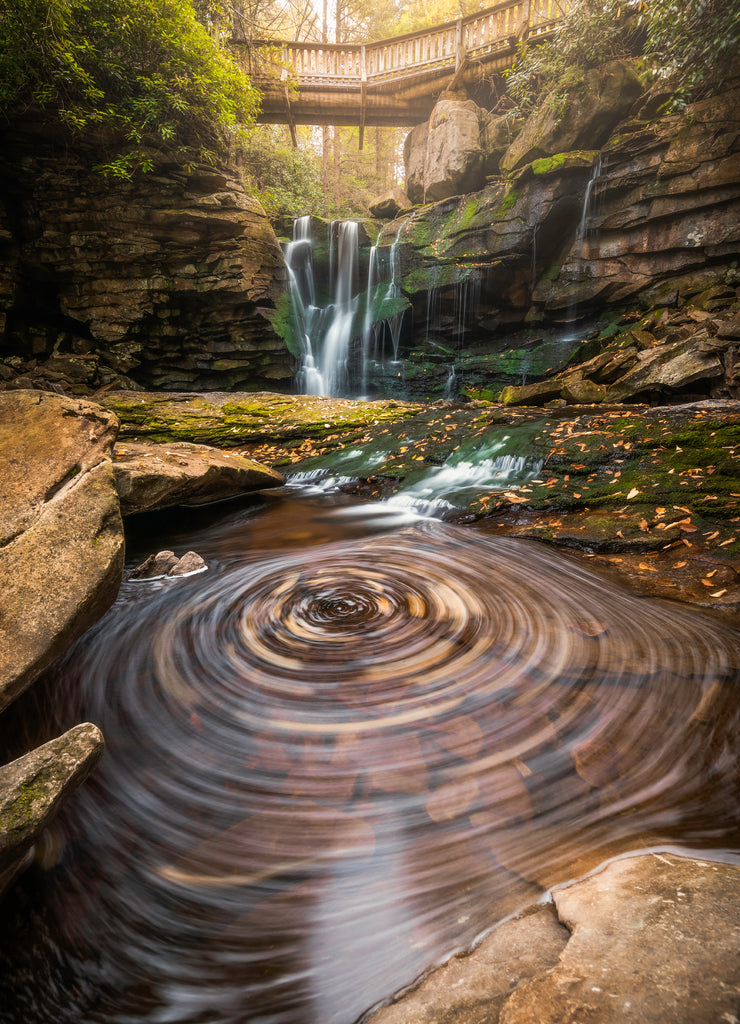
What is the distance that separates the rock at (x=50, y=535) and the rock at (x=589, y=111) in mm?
13362

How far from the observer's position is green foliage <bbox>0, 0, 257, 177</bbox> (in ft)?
27.6

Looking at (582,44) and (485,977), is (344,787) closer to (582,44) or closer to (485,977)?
(485,977)

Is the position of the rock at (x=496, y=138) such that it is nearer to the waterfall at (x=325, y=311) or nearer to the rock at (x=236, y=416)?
the waterfall at (x=325, y=311)

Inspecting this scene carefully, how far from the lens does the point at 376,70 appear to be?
15.9 metres

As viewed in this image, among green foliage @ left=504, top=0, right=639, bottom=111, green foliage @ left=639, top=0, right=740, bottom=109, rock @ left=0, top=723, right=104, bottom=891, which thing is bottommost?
rock @ left=0, top=723, right=104, bottom=891

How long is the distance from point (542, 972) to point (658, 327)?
11146 mm

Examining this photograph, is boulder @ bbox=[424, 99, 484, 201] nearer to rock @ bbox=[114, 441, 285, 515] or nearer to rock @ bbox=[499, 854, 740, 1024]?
rock @ bbox=[114, 441, 285, 515]

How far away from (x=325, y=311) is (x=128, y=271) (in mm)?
5310

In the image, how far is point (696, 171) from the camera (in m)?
9.30

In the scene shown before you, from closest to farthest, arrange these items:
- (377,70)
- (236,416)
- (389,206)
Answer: (236,416) → (389,206) → (377,70)

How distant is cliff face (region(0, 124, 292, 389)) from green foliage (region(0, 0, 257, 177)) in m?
0.68

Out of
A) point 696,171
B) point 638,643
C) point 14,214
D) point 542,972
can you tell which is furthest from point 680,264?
point 14,214

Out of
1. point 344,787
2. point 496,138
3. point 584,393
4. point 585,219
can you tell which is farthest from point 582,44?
point 344,787

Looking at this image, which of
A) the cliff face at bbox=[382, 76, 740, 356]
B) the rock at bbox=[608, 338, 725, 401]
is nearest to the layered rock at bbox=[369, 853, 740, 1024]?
the rock at bbox=[608, 338, 725, 401]
